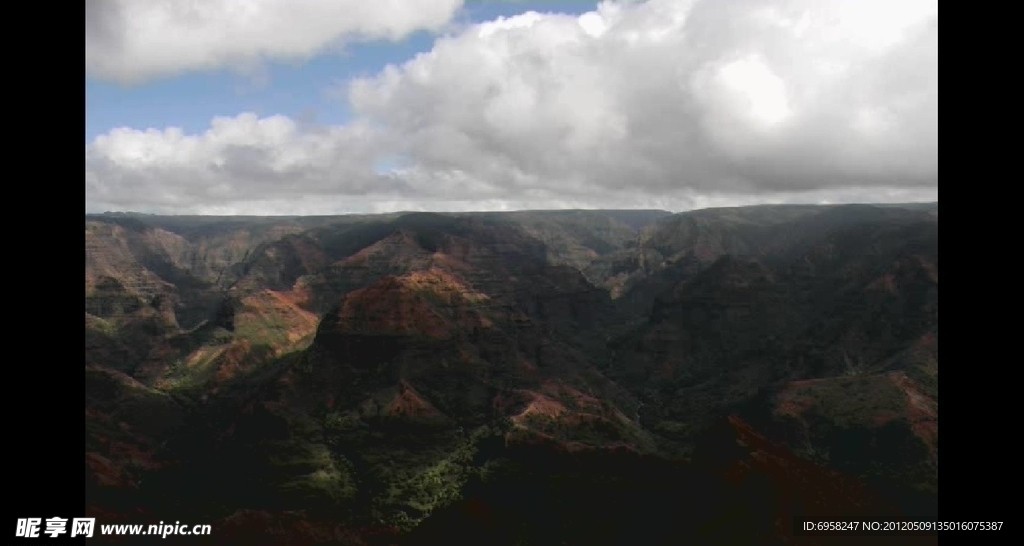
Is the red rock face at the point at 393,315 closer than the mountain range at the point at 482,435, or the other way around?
the mountain range at the point at 482,435

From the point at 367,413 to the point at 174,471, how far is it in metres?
40.1

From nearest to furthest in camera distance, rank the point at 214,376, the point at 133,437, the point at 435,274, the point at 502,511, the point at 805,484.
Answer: the point at 805,484 → the point at 502,511 → the point at 133,437 → the point at 214,376 → the point at 435,274

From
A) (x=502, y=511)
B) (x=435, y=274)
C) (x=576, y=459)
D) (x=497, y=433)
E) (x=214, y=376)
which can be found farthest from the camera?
(x=435, y=274)

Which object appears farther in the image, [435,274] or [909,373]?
[435,274]

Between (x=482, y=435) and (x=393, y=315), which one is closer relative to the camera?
(x=482, y=435)

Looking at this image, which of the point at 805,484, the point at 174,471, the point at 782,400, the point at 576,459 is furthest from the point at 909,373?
the point at 174,471

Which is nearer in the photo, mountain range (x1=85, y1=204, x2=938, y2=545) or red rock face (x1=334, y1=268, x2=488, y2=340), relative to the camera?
mountain range (x1=85, y1=204, x2=938, y2=545)

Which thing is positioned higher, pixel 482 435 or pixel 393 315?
pixel 393 315

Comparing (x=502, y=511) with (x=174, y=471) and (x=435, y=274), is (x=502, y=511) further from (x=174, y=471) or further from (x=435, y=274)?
(x=435, y=274)

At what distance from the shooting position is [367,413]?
134750 millimetres

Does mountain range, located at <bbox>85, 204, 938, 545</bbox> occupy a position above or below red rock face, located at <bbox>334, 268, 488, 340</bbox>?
below

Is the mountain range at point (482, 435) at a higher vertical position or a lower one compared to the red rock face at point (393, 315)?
lower

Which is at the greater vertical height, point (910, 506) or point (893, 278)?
point (893, 278)

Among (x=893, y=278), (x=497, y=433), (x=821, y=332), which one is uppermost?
(x=893, y=278)
